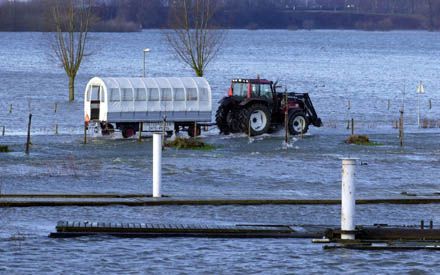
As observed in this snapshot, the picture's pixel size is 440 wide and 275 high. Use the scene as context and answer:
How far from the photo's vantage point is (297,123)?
164 ft

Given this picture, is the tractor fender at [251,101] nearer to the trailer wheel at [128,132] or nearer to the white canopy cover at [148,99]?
the white canopy cover at [148,99]

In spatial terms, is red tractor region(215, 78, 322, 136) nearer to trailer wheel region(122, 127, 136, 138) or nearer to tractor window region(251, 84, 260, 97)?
tractor window region(251, 84, 260, 97)

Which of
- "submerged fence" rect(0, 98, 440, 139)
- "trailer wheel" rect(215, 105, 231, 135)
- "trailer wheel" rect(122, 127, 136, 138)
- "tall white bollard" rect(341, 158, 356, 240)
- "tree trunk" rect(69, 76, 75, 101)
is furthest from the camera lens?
"tree trunk" rect(69, 76, 75, 101)

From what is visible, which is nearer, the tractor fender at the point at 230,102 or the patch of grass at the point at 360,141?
the patch of grass at the point at 360,141

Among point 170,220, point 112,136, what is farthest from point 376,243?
point 112,136

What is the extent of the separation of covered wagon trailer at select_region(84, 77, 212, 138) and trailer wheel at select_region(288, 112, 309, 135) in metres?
3.38

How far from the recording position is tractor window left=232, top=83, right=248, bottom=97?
49688 mm

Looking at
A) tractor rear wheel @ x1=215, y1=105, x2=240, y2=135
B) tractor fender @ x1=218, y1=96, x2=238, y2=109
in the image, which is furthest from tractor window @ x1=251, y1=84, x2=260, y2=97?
tractor rear wheel @ x1=215, y1=105, x2=240, y2=135

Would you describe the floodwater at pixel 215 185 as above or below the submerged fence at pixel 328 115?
below

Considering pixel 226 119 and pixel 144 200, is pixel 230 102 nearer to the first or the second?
pixel 226 119

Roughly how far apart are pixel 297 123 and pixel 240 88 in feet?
8.99

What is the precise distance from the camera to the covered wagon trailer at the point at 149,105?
48.3 meters

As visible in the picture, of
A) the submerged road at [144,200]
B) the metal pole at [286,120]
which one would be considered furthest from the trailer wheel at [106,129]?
the submerged road at [144,200]

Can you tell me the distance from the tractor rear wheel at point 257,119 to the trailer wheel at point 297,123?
4.02ft
